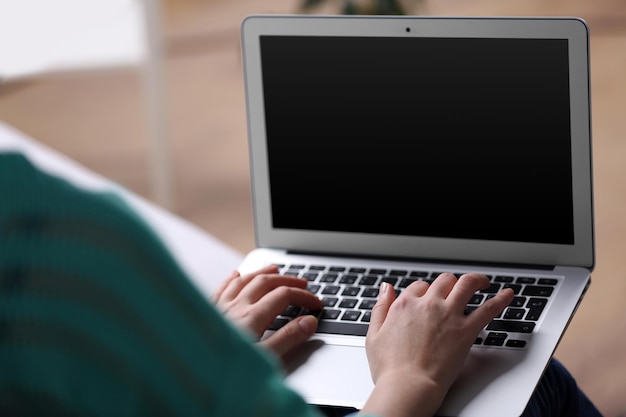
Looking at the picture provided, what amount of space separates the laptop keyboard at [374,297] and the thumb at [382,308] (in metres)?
0.06

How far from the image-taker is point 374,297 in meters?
0.98

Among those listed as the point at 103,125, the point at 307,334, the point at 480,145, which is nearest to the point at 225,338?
the point at 307,334

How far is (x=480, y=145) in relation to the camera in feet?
3.29

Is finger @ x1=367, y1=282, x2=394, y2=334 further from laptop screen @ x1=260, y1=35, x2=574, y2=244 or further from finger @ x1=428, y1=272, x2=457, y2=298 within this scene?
laptop screen @ x1=260, y1=35, x2=574, y2=244

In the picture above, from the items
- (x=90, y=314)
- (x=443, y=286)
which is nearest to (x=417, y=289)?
(x=443, y=286)

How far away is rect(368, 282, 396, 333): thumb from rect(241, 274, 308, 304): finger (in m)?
0.12

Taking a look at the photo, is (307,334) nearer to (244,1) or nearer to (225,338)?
(225,338)

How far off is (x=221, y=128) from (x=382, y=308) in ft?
8.35

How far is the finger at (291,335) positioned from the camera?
2.89 ft

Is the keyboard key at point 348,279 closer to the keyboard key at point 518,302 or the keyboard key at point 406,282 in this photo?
the keyboard key at point 406,282

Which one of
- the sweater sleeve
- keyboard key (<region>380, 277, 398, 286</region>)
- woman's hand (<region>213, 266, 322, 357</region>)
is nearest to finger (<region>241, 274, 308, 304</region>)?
woman's hand (<region>213, 266, 322, 357</region>)

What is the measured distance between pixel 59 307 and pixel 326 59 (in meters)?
0.68

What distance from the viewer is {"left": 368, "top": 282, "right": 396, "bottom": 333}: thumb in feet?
2.77

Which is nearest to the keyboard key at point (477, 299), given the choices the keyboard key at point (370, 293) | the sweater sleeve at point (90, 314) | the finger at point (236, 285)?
the keyboard key at point (370, 293)
